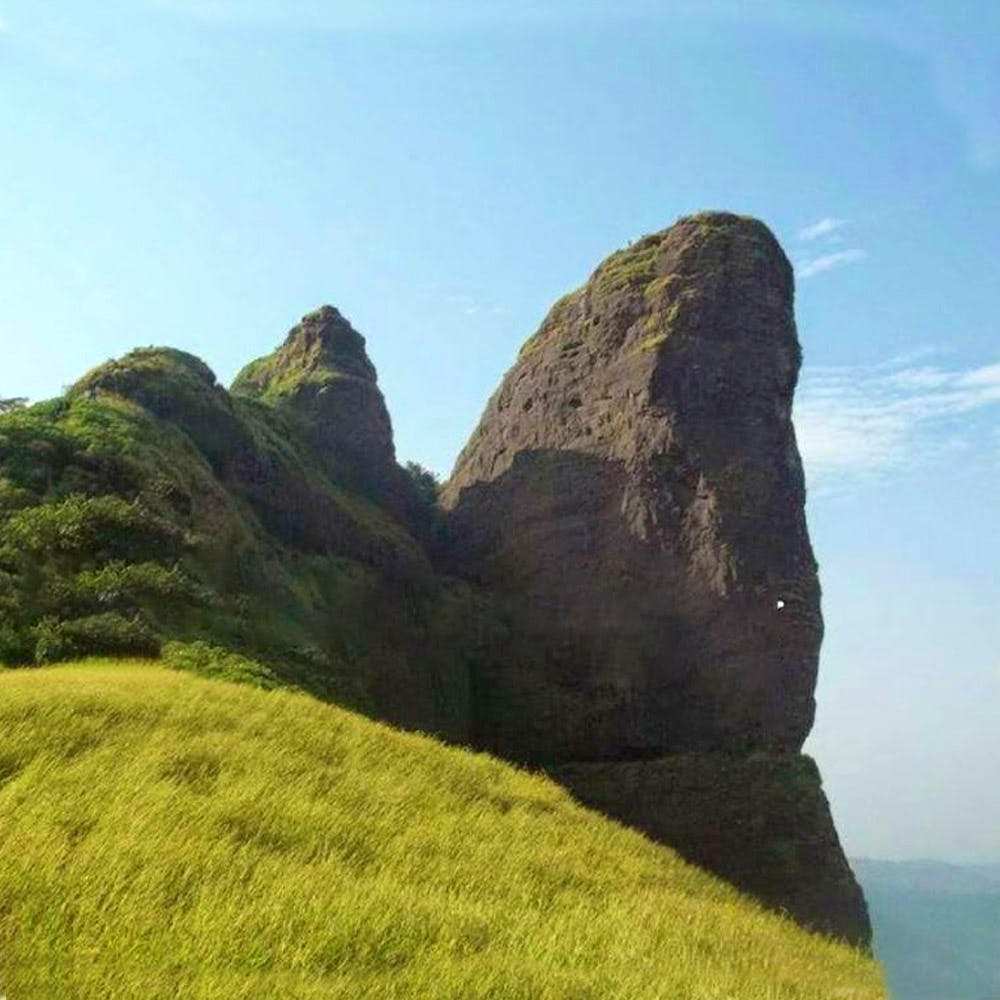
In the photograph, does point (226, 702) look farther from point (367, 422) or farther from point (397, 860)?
point (367, 422)

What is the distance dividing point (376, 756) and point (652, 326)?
22184 mm

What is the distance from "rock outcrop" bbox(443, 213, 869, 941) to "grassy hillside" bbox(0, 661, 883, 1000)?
37.3ft

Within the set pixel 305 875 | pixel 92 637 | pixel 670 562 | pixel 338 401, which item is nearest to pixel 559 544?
pixel 670 562

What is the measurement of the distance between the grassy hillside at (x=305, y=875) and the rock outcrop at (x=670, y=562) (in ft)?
37.3

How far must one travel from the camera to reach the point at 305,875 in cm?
1066

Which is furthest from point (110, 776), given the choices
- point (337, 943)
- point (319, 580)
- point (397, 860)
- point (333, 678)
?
point (319, 580)

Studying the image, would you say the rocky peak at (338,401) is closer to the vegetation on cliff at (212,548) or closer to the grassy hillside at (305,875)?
the vegetation on cliff at (212,548)

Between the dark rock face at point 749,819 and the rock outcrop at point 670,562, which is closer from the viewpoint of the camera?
the dark rock face at point 749,819

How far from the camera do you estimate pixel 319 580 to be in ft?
105

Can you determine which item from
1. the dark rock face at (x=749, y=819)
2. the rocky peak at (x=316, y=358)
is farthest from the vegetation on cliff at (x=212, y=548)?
the dark rock face at (x=749, y=819)

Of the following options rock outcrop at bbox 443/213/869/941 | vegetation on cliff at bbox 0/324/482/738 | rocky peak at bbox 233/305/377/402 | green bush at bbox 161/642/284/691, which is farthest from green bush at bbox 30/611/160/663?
rocky peak at bbox 233/305/377/402

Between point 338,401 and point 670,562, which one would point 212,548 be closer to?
point 670,562

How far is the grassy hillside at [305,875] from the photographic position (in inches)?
343

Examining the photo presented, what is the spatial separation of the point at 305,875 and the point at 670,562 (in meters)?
23.5
